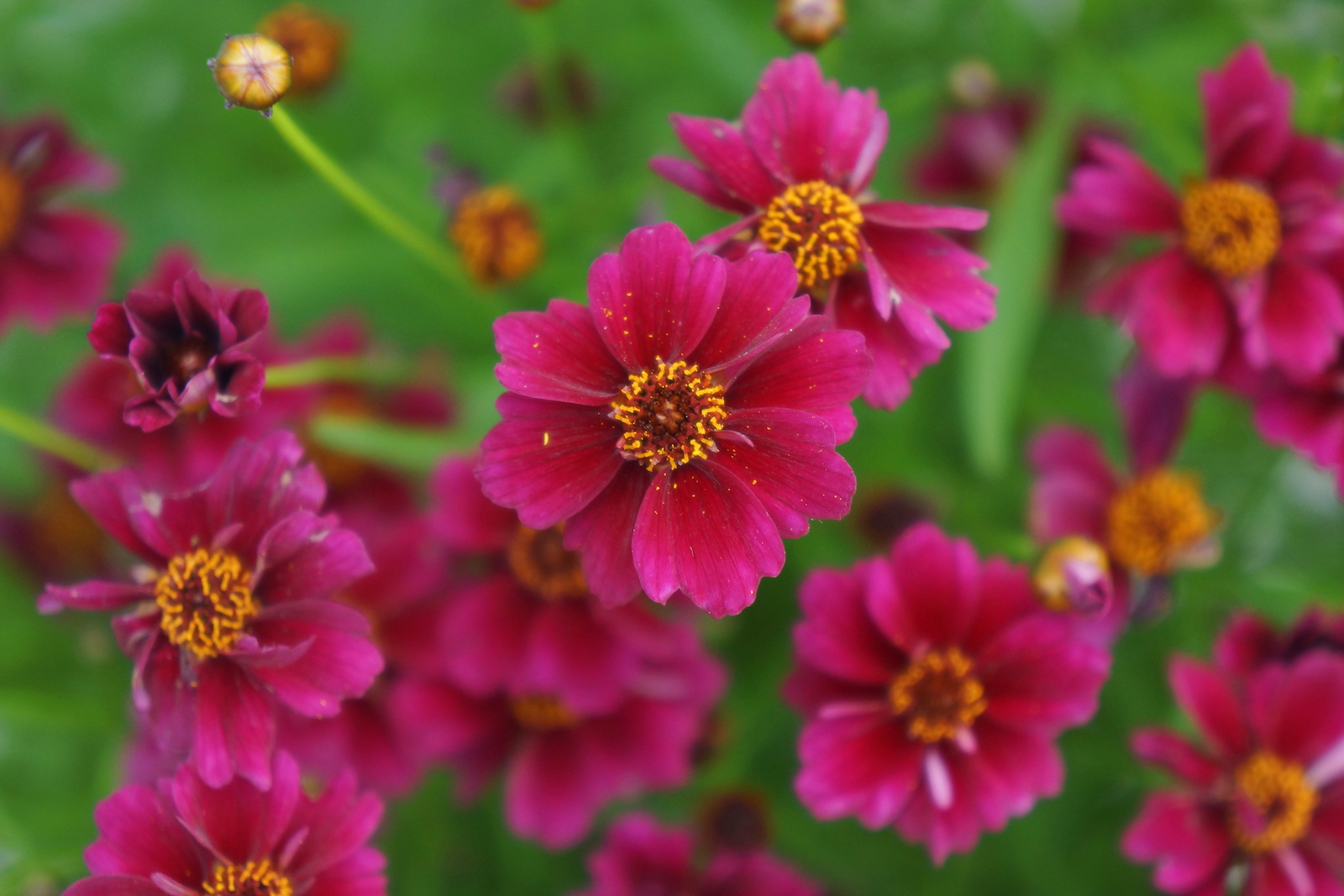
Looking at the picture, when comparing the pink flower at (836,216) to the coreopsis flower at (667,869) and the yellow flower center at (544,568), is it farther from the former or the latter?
the coreopsis flower at (667,869)

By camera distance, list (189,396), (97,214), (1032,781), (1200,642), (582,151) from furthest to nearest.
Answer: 1. (582,151)
2. (97,214)
3. (1200,642)
4. (1032,781)
5. (189,396)

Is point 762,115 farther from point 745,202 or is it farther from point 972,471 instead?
point 972,471

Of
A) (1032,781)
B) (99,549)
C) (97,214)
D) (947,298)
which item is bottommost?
(99,549)

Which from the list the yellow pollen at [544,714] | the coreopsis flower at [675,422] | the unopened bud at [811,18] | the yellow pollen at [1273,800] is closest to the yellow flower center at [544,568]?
the yellow pollen at [544,714]

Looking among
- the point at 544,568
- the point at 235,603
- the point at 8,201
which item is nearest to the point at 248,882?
the point at 235,603

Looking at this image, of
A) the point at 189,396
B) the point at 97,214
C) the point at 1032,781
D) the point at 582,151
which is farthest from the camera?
the point at 582,151

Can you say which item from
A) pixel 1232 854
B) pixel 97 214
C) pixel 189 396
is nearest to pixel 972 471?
pixel 1232 854
